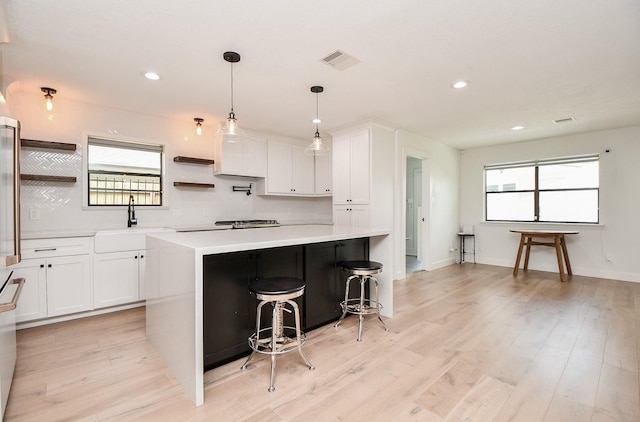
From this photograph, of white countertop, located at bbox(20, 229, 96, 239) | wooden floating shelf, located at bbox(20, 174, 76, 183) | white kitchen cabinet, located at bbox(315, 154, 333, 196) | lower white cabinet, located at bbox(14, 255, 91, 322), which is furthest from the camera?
white kitchen cabinet, located at bbox(315, 154, 333, 196)

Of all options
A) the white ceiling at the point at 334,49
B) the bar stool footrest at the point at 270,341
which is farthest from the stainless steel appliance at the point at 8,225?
the bar stool footrest at the point at 270,341

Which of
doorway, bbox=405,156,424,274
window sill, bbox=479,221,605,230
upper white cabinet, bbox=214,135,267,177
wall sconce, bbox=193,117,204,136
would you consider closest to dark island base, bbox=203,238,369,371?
upper white cabinet, bbox=214,135,267,177

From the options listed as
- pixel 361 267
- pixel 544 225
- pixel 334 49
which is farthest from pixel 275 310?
pixel 544 225

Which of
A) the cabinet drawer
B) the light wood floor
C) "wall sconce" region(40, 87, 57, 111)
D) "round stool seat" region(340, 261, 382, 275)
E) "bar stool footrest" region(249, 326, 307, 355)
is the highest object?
"wall sconce" region(40, 87, 57, 111)

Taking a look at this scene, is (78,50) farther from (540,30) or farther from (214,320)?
(540,30)

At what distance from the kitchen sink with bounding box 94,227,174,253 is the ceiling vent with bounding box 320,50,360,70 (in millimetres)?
2844

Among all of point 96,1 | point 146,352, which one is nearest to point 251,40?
point 96,1

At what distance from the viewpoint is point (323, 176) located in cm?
545

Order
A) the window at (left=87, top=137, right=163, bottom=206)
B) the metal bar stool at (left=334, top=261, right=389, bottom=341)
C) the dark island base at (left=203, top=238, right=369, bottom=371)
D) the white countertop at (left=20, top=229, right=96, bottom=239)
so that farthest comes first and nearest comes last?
1. the window at (left=87, top=137, right=163, bottom=206)
2. the white countertop at (left=20, top=229, right=96, bottom=239)
3. the metal bar stool at (left=334, top=261, right=389, bottom=341)
4. the dark island base at (left=203, top=238, right=369, bottom=371)

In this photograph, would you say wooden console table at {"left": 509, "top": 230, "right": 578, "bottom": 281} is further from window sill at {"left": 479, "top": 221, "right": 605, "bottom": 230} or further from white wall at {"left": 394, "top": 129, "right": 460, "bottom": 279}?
white wall at {"left": 394, "top": 129, "right": 460, "bottom": 279}

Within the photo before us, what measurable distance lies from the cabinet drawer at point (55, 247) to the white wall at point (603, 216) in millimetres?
6750

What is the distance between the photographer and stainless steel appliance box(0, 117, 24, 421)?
4.89 feet

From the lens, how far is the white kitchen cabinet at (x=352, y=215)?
14.4ft

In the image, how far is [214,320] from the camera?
6.99 feet
